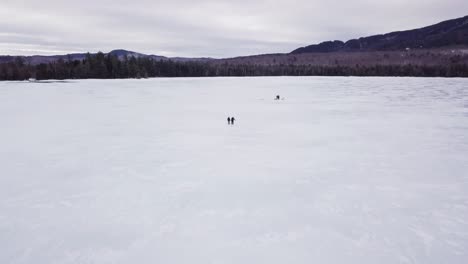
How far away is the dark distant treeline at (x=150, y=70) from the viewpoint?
93.4 metres

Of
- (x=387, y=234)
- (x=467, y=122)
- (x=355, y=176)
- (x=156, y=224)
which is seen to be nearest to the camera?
(x=387, y=234)

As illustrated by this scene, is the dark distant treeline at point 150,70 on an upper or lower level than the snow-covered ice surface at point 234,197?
upper

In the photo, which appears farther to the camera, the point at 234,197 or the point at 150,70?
the point at 150,70

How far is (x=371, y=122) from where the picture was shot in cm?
1731

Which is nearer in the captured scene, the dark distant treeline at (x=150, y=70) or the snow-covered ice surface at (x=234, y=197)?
the snow-covered ice surface at (x=234, y=197)

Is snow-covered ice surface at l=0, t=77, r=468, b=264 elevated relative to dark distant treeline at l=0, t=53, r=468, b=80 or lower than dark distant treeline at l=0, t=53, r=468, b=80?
lower

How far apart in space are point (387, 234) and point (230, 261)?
7.92 feet

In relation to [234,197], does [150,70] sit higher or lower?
higher

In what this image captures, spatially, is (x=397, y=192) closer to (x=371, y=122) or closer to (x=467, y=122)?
(x=371, y=122)

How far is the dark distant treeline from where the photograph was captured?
9344 centimetres

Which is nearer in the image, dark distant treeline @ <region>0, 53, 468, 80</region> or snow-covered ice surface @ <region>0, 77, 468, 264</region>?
snow-covered ice surface @ <region>0, 77, 468, 264</region>

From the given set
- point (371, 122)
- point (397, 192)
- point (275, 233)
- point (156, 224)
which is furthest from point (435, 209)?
point (371, 122)

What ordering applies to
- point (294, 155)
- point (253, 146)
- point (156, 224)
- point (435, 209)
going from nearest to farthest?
1. point (156, 224)
2. point (435, 209)
3. point (294, 155)
4. point (253, 146)

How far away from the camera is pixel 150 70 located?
→ 375ft
